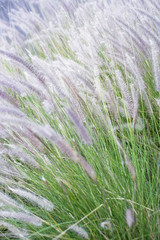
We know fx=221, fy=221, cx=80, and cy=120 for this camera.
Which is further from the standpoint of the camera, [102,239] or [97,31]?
[97,31]

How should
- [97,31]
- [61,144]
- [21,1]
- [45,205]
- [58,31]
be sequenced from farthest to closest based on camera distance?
[21,1], [58,31], [97,31], [45,205], [61,144]

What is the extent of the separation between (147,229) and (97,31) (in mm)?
1252

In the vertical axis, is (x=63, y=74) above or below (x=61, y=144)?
above

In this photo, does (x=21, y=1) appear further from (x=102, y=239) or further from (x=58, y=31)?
(x=102, y=239)

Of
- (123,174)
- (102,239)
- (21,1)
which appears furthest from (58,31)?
(21,1)

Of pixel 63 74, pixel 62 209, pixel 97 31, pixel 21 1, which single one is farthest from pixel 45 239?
pixel 21 1

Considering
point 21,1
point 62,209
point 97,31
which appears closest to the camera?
point 62,209

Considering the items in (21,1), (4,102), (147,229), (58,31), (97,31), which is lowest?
(147,229)

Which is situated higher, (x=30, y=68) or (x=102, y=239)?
(x=30, y=68)

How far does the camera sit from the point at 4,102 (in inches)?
30.1

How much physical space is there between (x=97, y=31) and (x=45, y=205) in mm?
1224

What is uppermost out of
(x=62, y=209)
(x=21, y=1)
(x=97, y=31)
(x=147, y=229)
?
(x=21, y=1)

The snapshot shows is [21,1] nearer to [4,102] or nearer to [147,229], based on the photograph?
[4,102]

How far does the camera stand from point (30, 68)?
76 cm
